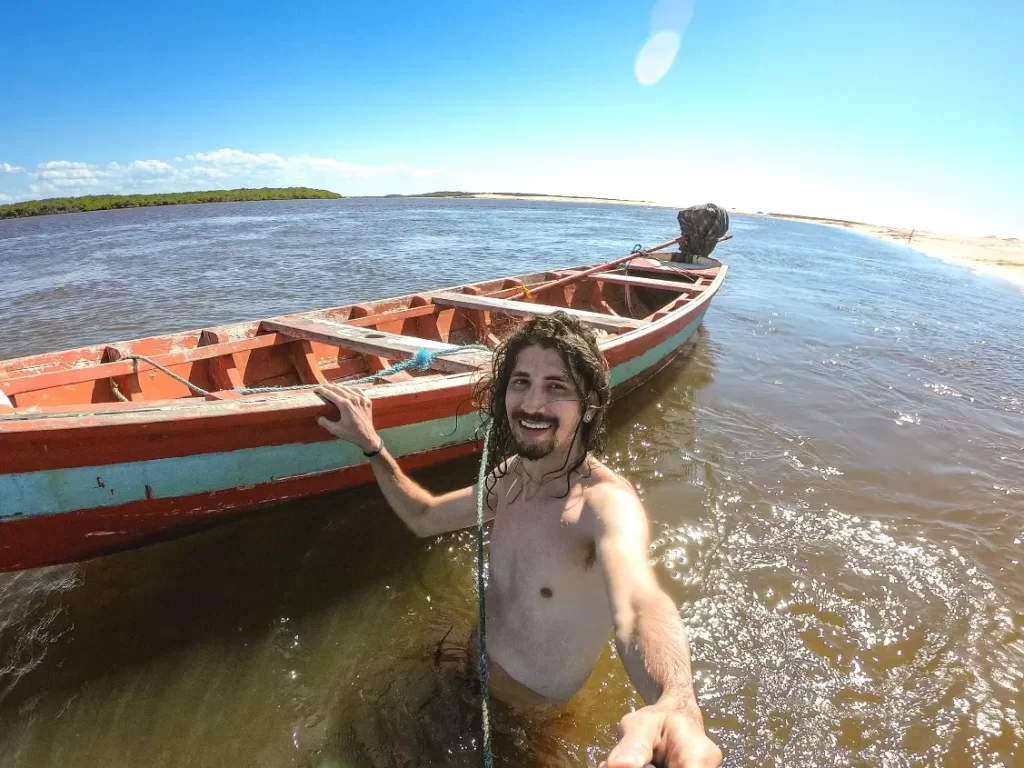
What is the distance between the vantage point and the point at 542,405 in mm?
1997

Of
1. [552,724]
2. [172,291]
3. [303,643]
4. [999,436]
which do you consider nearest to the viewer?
[552,724]

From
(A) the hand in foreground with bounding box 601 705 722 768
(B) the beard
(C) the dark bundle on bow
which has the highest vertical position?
(C) the dark bundle on bow

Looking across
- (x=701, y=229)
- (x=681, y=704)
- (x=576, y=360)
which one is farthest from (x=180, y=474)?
(x=701, y=229)

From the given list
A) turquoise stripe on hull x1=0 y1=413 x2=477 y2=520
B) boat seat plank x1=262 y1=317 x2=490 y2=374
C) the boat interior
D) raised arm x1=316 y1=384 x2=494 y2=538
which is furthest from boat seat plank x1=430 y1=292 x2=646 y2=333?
raised arm x1=316 y1=384 x2=494 y2=538

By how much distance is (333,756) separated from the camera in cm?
263

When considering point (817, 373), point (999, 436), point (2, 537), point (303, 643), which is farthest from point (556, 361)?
point (817, 373)

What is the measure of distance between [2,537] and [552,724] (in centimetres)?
305

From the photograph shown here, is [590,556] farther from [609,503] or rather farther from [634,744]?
[634,744]

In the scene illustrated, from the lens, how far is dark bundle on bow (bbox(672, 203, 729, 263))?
37.3ft

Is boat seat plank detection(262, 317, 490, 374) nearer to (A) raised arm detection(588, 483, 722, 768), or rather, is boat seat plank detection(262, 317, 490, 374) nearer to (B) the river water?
(B) the river water

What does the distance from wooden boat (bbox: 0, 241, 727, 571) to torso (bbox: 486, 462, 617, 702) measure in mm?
1580

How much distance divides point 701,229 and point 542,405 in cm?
1080

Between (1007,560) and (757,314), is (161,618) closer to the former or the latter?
(1007,560)

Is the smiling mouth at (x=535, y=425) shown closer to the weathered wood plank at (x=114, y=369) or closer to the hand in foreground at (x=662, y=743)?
the hand in foreground at (x=662, y=743)
